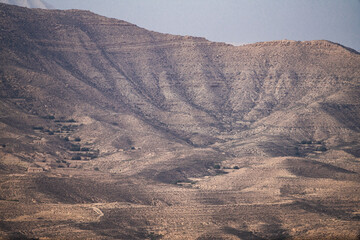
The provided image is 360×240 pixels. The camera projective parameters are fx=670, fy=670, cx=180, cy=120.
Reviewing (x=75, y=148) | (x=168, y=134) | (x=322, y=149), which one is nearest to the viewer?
(x=75, y=148)

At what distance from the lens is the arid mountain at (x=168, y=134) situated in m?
57.7

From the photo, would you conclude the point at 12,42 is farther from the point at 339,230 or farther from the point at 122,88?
the point at 339,230

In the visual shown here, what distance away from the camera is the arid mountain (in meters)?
57.7

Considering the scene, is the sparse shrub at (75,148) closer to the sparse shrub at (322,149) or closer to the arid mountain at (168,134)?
the arid mountain at (168,134)

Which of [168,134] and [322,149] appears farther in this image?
[168,134]

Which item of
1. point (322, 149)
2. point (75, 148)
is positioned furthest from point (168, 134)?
point (322, 149)

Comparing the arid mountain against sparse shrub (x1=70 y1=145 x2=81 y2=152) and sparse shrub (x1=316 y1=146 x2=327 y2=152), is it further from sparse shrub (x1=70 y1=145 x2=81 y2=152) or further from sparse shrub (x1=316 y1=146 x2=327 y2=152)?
sparse shrub (x1=316 y1=146 x2=327 y2=152)

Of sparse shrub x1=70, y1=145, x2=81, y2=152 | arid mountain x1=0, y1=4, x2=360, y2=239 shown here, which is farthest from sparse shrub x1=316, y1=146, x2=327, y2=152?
sparse shrub x1=70, y1=145, x2=81, y2=152

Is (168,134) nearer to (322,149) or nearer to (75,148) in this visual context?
(75,148)

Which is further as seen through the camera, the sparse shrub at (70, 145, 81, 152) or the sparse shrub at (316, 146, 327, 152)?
the sparse shrub at (316, 146, 327, 152)

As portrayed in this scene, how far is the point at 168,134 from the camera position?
11256 cm

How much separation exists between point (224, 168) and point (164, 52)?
2353 inches

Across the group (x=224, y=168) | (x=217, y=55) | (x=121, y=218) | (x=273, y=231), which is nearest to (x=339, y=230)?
(x=273, y=231)

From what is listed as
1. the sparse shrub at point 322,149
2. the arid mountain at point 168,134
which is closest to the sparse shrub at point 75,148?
the arid mountain at point 168,134
